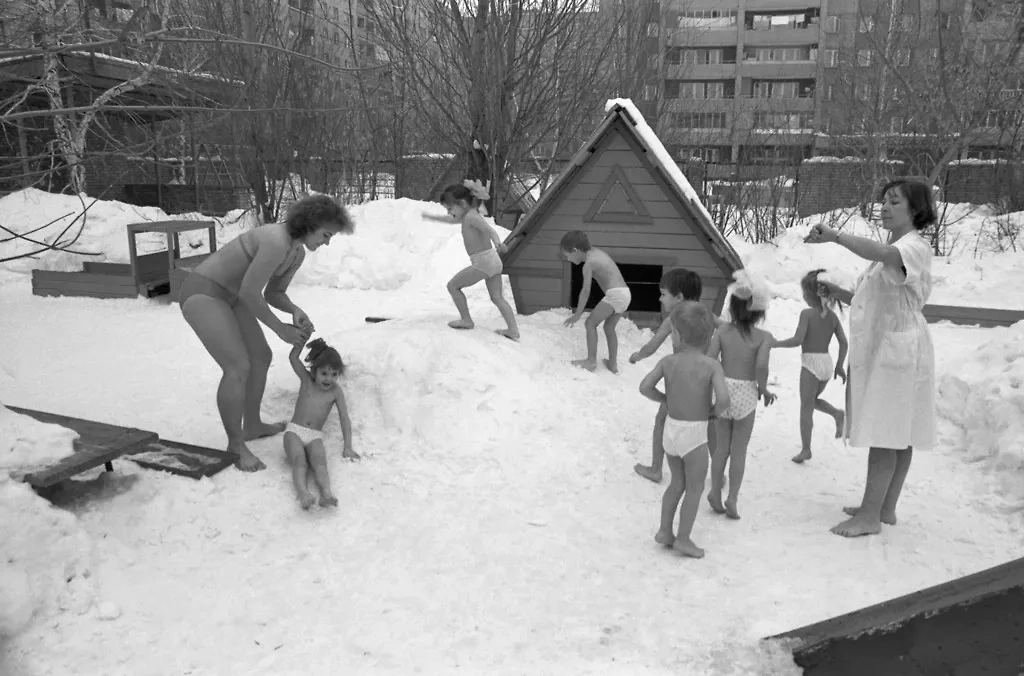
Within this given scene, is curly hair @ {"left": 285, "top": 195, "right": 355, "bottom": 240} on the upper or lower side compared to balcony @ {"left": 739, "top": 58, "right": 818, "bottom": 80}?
lower

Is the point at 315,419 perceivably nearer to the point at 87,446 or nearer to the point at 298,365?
the point at 298,365

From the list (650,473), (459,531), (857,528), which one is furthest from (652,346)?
(459,531)

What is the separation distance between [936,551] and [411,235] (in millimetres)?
8538

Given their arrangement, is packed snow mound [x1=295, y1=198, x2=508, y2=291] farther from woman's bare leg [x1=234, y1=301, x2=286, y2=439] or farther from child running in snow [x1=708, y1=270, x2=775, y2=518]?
child running in snow [x1=708, y1=270, x2=775, y2=518]

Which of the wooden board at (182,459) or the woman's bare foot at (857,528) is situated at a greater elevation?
the wooden board at (182,459)

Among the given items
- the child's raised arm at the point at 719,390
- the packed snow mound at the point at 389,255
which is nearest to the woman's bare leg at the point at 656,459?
the child's raised arm at the point at 719,390

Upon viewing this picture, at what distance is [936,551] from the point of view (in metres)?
3.68

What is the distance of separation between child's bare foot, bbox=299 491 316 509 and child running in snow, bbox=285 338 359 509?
5cm

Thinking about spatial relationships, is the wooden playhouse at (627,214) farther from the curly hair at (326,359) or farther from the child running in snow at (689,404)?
the child running in snow at (689,404)

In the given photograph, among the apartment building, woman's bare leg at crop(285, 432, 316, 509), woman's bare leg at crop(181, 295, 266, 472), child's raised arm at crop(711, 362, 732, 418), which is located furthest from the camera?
the apartment building

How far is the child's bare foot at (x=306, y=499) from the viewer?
12.7 feet

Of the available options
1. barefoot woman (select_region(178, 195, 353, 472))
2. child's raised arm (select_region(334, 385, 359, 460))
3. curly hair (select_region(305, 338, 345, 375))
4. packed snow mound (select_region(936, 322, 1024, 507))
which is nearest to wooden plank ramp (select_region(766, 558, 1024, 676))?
packed snow mound (select_region(936, 322, 1024, 507))

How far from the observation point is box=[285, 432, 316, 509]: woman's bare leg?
391cm

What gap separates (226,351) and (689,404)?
259 cm
